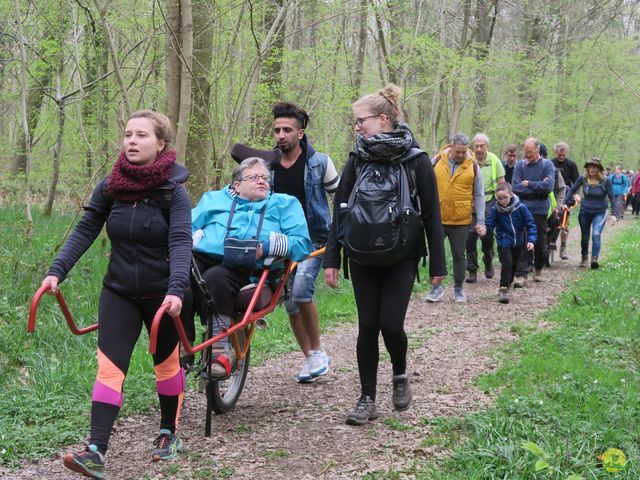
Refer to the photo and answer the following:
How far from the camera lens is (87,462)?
3400 millimetres

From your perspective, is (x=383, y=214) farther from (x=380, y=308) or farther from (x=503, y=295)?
(x=503, y=295)

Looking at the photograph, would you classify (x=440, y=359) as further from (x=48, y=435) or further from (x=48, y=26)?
(x=48, y=26)

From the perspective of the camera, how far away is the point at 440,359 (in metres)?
6.71

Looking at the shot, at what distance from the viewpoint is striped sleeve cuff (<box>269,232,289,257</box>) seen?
4566mm

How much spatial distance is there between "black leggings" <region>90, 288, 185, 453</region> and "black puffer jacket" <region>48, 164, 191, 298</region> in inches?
3.6

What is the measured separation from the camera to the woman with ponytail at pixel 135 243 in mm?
3693

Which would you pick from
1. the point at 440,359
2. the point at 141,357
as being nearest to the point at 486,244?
the point at 440,359

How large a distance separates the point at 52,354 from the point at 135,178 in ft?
9.99

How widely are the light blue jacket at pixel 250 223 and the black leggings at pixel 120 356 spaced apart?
856 mm

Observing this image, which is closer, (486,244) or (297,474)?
(297,474)

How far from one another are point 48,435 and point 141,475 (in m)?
0.89

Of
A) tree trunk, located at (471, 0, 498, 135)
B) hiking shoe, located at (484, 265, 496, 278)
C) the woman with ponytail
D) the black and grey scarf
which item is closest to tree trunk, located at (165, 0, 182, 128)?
the black and grey scarf

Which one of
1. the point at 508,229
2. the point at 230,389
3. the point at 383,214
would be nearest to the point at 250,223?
the point at 383,214

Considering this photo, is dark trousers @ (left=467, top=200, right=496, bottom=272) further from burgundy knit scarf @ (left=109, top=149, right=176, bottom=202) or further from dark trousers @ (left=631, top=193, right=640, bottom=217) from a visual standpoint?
dark trousers @ (left=631, top=193, right=640, bottom=217)
